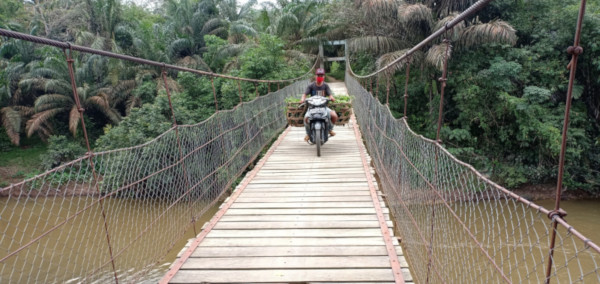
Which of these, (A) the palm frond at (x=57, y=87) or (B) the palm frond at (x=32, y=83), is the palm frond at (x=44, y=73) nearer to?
(B) the palm frond at (x=32, y=83)

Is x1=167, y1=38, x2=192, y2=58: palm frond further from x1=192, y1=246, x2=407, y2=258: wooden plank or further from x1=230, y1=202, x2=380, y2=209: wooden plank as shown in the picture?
x1=192, y1=246, x2=407, y2=258: wooden plank

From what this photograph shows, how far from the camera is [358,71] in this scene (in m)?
14.4

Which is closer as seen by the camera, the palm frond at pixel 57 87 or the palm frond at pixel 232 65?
the palm frond at pixel 57 87

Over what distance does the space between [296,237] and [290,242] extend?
77mm

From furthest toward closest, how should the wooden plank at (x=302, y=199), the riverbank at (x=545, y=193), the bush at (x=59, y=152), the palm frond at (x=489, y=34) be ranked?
the bush at (x=59, y=152), the riverbank at (x=545, y=193), the palm frond at (x=489, y=34), the wooden plank at (x=302, y=199)

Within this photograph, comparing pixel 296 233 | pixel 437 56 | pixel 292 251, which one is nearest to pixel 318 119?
pixel 296 233

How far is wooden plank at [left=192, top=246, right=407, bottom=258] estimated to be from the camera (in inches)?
85.6

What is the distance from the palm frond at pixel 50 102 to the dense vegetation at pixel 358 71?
0.10ft

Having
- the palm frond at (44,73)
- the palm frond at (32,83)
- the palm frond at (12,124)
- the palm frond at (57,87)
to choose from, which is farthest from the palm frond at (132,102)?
the palm frond at (12,124)

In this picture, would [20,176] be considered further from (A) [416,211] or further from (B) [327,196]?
(A) [416,211]

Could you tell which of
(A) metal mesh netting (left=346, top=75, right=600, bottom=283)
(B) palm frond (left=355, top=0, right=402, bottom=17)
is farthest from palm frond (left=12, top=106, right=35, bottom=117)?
(A) metal mesh netting (left=346, top=75, right=600, bottom=283)

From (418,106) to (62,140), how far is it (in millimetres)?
11038

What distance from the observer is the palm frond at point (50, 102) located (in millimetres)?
10773

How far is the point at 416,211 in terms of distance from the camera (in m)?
2.44
